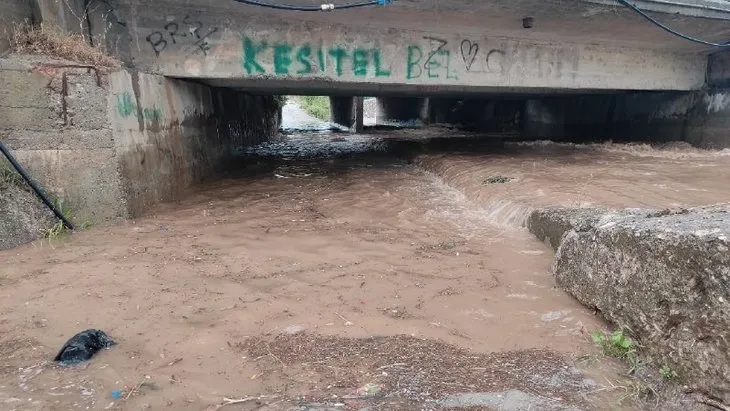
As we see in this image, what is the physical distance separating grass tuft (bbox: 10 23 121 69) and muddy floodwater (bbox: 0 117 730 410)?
196 centimetres

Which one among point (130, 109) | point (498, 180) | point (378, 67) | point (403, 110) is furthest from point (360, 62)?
point (403, 110)

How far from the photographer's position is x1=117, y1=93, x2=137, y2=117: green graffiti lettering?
18.4ft

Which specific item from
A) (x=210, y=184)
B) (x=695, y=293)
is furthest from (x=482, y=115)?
(x=695, y=293)

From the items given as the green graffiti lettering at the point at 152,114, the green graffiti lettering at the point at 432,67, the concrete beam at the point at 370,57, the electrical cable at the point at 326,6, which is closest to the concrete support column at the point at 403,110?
the concrete beam at the point at 370,57

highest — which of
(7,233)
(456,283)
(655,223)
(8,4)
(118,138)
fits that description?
(8,4)

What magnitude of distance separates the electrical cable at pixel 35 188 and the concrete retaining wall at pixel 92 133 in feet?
0.52

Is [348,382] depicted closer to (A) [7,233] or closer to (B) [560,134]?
(A) [7,233]

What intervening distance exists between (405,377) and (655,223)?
185cm

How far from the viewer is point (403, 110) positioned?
30016 mm

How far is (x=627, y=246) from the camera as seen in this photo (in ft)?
10.0

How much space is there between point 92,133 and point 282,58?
3054 mm

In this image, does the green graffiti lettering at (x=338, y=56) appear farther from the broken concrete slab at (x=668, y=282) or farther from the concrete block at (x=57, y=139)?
the broken concrete slab at (x=668, y=282)

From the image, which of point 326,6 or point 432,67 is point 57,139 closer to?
point 326,6

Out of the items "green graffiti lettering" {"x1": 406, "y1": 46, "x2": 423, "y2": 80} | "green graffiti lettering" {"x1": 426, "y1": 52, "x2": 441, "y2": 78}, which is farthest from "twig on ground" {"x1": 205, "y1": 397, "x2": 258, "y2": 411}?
"green graffiti lettering" {"x1": 426, "y1": 52, "x2": 441, "y2": 78}
